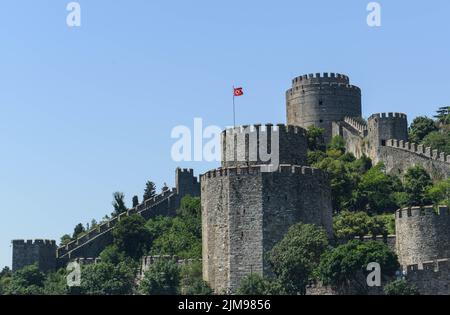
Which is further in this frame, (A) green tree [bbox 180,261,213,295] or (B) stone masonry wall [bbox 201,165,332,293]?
(A) green tree [bbox 180,261,213,295]

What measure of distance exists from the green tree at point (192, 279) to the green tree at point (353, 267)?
6.88m

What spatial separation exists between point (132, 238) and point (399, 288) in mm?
26175

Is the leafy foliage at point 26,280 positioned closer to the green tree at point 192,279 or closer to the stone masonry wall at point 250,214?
the green tree at point 192,279

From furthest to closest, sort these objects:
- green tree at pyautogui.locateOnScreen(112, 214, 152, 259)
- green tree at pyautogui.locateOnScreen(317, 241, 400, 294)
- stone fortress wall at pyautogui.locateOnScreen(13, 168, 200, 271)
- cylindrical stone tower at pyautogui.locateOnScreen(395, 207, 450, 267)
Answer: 1. stone fortress wall at pyautogui.locateOnScreen(13, 168, 200, 271)
2. green tree at pyautogui.locateOnScreen(112, 214, 152, 259)
3. cylindrical stone tower at pyautogui.locateOnScreen(395, 207, 450, 267)
4. green tree at pyautogui.locateOnScreen(317, 241, 400, 294)

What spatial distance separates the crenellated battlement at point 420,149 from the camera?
77.2 m

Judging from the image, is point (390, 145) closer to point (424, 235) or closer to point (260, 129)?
point (260, 129)

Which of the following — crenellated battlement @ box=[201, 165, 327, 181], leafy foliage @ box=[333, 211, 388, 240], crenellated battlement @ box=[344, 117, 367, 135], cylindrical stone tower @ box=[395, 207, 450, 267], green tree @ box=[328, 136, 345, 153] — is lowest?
cylindrical stone tower @ box=[395, 207, 450, 267]

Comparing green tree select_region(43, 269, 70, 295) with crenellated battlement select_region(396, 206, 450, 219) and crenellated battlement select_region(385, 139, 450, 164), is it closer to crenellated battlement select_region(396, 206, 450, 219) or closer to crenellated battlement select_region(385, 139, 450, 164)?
crenellated battlement select_region(396, 206, 450, 219)

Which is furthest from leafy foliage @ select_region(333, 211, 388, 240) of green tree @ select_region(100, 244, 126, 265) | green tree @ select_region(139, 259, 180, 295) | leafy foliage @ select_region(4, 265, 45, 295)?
leafy foliage @ select_region(4, 265, 45, 295)

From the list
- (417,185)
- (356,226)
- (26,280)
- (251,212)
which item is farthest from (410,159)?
(26,280)

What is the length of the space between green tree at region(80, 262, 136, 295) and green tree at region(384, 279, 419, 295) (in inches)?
655

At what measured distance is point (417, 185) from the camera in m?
73.4

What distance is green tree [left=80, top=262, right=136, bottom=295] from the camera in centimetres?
6253
